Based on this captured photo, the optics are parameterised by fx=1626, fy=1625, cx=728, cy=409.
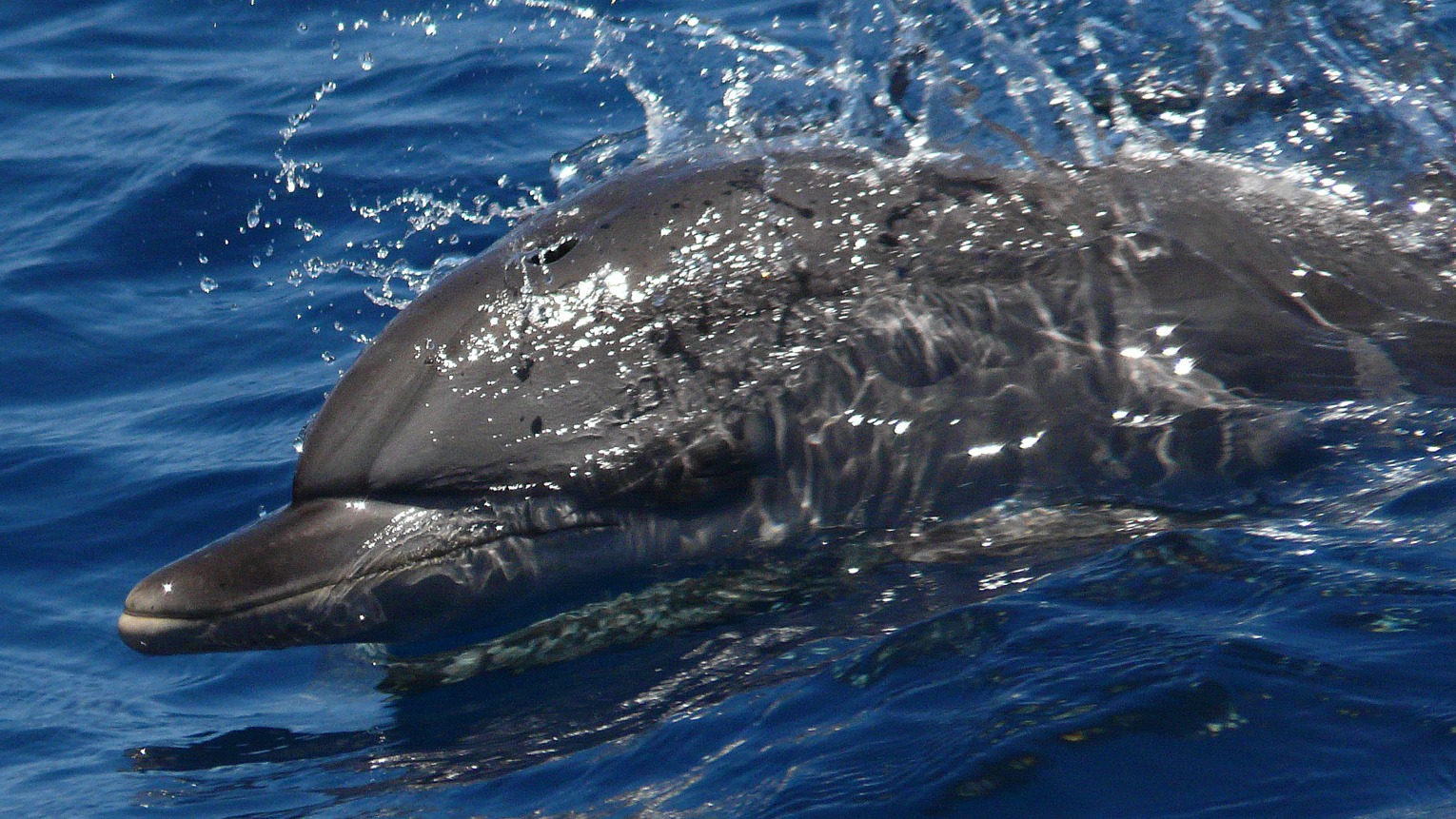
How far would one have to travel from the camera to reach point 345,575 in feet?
16.5

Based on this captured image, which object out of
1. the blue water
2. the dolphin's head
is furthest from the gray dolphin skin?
the blue water

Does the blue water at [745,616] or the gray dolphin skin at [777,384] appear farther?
the gray dolphin skin at [777,384]

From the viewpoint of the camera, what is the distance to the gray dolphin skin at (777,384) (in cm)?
504

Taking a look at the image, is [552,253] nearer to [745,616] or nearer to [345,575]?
[345,575]

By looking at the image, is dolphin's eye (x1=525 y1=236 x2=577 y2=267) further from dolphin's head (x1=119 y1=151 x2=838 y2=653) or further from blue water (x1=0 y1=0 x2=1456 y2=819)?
blue water (x1=0 y1=0 x2=1456 y2=819)

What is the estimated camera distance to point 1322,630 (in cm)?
433

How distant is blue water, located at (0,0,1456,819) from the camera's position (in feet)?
13.0

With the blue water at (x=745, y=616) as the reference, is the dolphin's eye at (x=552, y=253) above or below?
above

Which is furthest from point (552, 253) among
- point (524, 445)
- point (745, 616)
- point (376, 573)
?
point (745, 616)

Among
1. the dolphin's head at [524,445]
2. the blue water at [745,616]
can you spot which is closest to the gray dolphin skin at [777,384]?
the dolphin's head at [524,445]

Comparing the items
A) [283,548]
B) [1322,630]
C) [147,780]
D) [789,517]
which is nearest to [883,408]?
[789,517]

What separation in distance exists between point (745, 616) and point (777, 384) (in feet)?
2.43

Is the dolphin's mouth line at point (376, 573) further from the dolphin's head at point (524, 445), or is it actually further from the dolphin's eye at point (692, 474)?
the dolphin's eye at point (692, 474)

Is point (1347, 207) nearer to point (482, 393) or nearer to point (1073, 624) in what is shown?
point (1073, 624)
